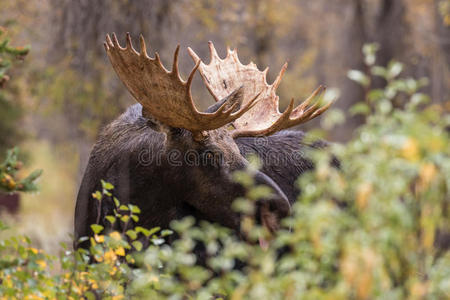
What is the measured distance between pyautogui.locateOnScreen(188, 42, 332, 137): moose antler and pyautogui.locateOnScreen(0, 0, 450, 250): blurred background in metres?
1.79

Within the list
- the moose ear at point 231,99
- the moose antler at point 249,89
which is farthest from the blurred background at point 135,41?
the moose ear at point 231,99

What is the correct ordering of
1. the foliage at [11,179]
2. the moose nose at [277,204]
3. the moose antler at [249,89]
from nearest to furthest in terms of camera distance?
1. the foliage at [11,179]
2. the moose nose at [277,204]
3. the moose antler at [249,89]

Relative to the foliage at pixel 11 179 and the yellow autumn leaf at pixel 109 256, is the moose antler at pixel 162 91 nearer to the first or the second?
the foliage at pixel 11 179

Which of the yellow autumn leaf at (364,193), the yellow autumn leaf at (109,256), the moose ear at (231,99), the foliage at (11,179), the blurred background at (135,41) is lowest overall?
the yellow autumn leaf at (109,256)

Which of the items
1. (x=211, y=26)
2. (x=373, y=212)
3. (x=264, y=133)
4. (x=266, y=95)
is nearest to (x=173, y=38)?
(x=211, y=26)

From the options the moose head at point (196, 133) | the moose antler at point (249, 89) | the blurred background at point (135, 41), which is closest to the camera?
the moose head at point (196, 133)

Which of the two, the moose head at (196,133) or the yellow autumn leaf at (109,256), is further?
the moose head at (196,133)

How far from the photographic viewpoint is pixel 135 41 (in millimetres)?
10523

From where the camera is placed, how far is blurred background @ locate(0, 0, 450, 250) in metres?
11.2

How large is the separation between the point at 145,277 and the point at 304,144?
3.39 metres

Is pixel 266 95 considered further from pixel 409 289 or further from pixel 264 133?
pixel 409 289

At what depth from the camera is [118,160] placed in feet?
17.9

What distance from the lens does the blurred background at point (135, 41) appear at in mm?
11234

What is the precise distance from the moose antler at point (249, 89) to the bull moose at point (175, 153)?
0.02 m
